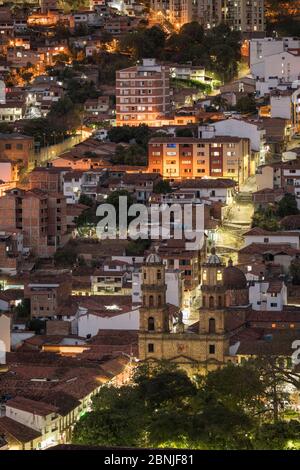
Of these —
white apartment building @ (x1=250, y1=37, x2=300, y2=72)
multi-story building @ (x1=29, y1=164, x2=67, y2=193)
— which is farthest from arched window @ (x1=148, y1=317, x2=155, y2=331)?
white apartment building @ (x1=250, y1=37, x2=300, y2=72)

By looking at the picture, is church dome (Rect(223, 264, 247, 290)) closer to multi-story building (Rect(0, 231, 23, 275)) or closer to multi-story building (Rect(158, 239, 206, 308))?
multi-story building (Rect(158, 239, 206, 308))

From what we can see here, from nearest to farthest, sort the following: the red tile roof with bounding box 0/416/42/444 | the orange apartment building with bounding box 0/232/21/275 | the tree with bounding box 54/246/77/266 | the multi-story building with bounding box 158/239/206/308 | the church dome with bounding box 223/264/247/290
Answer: the red tile roof with bounding box 0/416/42/444
the church dome with bounding box 223/264/247/290
the multi-story building with bounding box 158/239/206/308
the orange apartment building with bounding box 0/232/21/275
the tree with bounding box 54/246/77/266

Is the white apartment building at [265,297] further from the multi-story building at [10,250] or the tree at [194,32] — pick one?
the tree at [194,32]
